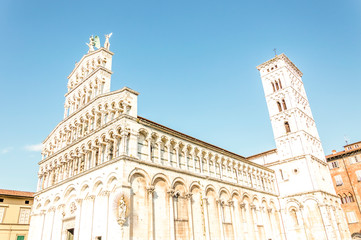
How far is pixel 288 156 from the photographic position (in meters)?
38.0

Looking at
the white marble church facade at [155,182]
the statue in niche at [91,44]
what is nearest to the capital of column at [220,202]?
the white marble church facade at [155,182]

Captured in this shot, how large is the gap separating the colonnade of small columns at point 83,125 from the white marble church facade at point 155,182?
103 mm

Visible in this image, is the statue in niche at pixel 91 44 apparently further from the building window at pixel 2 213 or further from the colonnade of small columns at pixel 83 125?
the building window at pixel 2 213

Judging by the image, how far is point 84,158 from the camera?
24094 mm

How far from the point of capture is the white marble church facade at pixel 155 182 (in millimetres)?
20000

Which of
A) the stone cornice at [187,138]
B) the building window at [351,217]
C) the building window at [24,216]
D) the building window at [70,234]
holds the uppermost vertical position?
the stone cornice at [187,138]

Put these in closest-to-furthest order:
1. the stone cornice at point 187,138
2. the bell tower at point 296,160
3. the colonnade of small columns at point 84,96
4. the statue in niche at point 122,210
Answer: the statue in niche at point 122,210, the stone cornice at point 187,138, the colonnade of small columns at point 84,96, the bell tower at point 296,160

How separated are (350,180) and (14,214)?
4671cm

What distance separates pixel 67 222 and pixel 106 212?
20.0 ft

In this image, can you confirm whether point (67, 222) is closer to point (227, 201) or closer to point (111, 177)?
point (111, 177)

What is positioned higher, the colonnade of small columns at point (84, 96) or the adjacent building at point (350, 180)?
the colonnade of small columns at point (84, 96)

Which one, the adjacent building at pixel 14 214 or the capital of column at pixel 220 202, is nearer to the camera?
the capital of column at pixel 220 202

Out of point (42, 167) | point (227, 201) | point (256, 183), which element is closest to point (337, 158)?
point (256, 183)

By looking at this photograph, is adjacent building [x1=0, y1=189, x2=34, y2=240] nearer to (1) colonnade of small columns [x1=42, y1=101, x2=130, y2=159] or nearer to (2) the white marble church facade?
(2) the white marble church facade
